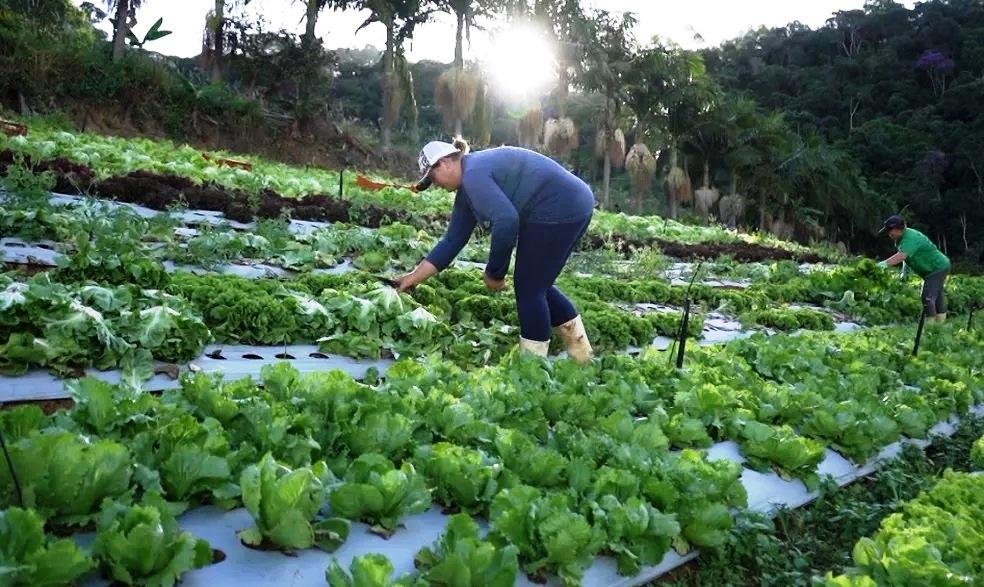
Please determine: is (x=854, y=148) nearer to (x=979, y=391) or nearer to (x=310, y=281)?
(x=979, y=391)

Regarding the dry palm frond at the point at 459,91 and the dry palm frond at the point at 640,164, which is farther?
the dry palm frond at the point at 640,164

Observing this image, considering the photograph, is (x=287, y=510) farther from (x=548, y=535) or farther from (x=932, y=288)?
(x=932, y=288)

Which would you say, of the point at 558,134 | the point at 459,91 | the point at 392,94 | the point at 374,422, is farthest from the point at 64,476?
the point at 558,134

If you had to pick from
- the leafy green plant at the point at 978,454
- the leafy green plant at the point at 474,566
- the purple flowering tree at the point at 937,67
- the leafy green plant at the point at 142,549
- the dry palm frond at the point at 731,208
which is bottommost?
the dry palm frond at the point at 731,208

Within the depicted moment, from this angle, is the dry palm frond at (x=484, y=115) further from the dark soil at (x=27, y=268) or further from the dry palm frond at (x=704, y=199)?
the dark soil at (x=27, y=268)

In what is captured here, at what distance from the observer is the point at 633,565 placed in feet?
7.41

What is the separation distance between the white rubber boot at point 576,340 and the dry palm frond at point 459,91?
2251 cm

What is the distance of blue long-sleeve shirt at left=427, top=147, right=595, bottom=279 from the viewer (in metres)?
3.88

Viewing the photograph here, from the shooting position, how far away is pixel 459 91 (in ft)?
84.8

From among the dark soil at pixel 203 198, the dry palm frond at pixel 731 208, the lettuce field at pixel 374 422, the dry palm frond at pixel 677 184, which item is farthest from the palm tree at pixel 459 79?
the lettuce field at pixel 374 422

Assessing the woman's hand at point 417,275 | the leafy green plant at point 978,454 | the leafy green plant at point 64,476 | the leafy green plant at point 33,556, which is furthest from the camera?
the woman's hand at point 417,275

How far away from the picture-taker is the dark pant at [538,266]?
4.07 meters

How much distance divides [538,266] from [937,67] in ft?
142

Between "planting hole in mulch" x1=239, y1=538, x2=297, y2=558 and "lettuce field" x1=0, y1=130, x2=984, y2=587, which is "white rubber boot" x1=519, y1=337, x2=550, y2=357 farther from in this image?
"planting hole in mulch" x1=239, y1=538, x2=297, y2=558
